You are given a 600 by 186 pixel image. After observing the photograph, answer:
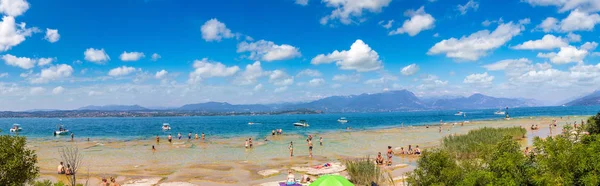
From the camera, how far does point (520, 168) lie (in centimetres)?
1133

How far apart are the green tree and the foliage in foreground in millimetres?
12860

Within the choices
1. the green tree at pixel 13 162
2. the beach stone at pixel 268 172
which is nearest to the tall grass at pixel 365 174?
the beach stone at pixel 268 172

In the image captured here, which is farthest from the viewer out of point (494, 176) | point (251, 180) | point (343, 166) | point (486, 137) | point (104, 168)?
point (486, 137)

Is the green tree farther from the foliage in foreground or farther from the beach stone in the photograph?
the beach stone

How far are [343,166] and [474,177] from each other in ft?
54.1

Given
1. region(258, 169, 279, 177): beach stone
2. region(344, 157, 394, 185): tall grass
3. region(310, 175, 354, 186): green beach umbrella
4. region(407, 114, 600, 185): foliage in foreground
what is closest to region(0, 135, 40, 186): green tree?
region(310, 175, 354, 186): green beach umbrella

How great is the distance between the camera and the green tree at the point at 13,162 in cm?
1091

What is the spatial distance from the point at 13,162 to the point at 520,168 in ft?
52.0

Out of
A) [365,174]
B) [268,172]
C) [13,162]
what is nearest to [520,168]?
[365,174]

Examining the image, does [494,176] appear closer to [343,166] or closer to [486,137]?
[343,166]

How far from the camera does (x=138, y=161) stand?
116 feet

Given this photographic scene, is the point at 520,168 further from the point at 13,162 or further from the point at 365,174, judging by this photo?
the point at 13,162

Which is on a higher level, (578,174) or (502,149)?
(502,149)

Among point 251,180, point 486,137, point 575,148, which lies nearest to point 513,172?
point 575,148
